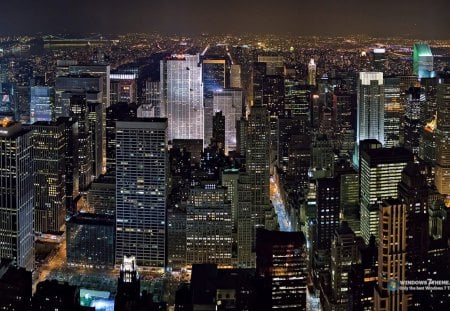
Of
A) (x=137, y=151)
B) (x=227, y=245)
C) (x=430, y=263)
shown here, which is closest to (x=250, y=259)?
(x=227, y=245)

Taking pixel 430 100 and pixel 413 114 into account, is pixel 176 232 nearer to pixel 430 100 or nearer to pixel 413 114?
pixel 413 114

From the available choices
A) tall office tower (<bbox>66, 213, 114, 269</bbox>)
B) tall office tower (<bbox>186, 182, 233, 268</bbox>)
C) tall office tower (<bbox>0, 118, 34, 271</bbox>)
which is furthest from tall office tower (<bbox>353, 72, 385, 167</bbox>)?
tall office tower (<bbox>0, 118, 34, 271</bbox>)

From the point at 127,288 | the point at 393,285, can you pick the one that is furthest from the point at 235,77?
the point at 393,285

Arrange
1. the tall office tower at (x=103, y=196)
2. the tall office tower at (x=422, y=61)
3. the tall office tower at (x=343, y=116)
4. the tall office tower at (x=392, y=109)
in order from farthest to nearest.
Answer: the tall office tower at (x=343, y=116)
the tall office tower at (x=392, y=109)
the tall office tower at (x=103, y=196)
the tall office tower at (x=422, y=61)

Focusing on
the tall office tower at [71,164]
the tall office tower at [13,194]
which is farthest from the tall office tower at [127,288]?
the tall office tower at [71,164]

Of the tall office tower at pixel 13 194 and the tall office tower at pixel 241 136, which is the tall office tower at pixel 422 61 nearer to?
the tall office tower at pixel 241 136

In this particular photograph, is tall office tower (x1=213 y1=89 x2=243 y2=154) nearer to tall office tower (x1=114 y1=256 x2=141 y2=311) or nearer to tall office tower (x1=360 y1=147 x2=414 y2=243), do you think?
tall office tower (x1=360 y1=147 x2=414 y2=243)

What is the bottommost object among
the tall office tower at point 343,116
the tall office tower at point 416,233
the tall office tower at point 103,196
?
the tall office tower at point 103,196
